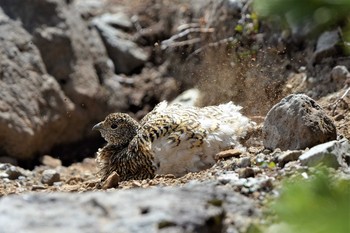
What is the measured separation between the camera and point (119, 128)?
7.93 meters

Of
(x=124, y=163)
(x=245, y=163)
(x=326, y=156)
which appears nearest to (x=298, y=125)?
(x=245, y=163)

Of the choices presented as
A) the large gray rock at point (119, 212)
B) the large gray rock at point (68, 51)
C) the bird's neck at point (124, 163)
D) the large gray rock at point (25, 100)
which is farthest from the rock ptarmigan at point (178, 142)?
the large gray rock at point (68, 51)

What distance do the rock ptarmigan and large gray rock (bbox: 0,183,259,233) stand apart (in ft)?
9.79

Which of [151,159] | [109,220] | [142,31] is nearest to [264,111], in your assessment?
[151,159]

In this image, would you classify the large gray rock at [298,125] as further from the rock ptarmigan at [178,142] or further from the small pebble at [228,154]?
→ the rock ptarmigan at [178,142]

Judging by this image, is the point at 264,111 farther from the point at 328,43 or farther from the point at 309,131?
the point at 309,131

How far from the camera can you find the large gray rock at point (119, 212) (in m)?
3.54

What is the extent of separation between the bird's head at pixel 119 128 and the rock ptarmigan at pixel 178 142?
0.32 feet

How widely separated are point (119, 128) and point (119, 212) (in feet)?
14.1

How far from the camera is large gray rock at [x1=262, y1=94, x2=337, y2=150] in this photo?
6371 mm

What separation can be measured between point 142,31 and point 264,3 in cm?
882

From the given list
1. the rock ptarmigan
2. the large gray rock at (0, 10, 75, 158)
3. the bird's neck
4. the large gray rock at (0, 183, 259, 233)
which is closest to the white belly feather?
the rock ptarmigan

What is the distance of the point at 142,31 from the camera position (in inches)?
468

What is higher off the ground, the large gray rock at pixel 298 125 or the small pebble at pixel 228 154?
the small pebble at pixel 228 154
